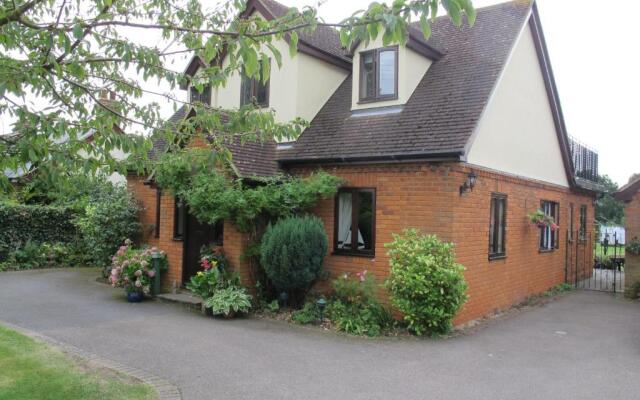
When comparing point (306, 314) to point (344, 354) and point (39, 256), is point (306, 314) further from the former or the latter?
point (39, 256)

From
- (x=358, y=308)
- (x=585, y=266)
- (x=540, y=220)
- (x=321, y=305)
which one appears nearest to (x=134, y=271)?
(x=321, y=305)

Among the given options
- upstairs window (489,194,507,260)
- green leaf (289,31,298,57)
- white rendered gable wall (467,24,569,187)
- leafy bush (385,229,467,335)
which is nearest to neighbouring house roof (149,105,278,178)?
leafy bush (385,229,467,335)

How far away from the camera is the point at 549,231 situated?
566 inches

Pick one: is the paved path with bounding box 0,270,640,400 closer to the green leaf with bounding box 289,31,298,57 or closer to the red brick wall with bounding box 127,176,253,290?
the red brick wall with bounding box 127,176,253,290

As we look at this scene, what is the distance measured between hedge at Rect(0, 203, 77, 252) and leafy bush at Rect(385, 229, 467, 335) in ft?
38.8

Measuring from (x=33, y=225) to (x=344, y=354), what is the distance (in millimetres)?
14285

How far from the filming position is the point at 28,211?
57.8ft

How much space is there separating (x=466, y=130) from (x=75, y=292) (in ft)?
30.9

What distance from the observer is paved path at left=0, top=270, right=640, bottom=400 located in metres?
6.23

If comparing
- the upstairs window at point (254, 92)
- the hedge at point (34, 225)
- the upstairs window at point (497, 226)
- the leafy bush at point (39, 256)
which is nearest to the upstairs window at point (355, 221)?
the upstairs window at point (497, 226)

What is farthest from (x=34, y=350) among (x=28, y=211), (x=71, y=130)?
(x=28, y=211)

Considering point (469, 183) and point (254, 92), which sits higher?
point (254, 92)

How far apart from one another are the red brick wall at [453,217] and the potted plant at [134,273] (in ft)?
12.7

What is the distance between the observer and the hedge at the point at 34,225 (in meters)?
17.0
